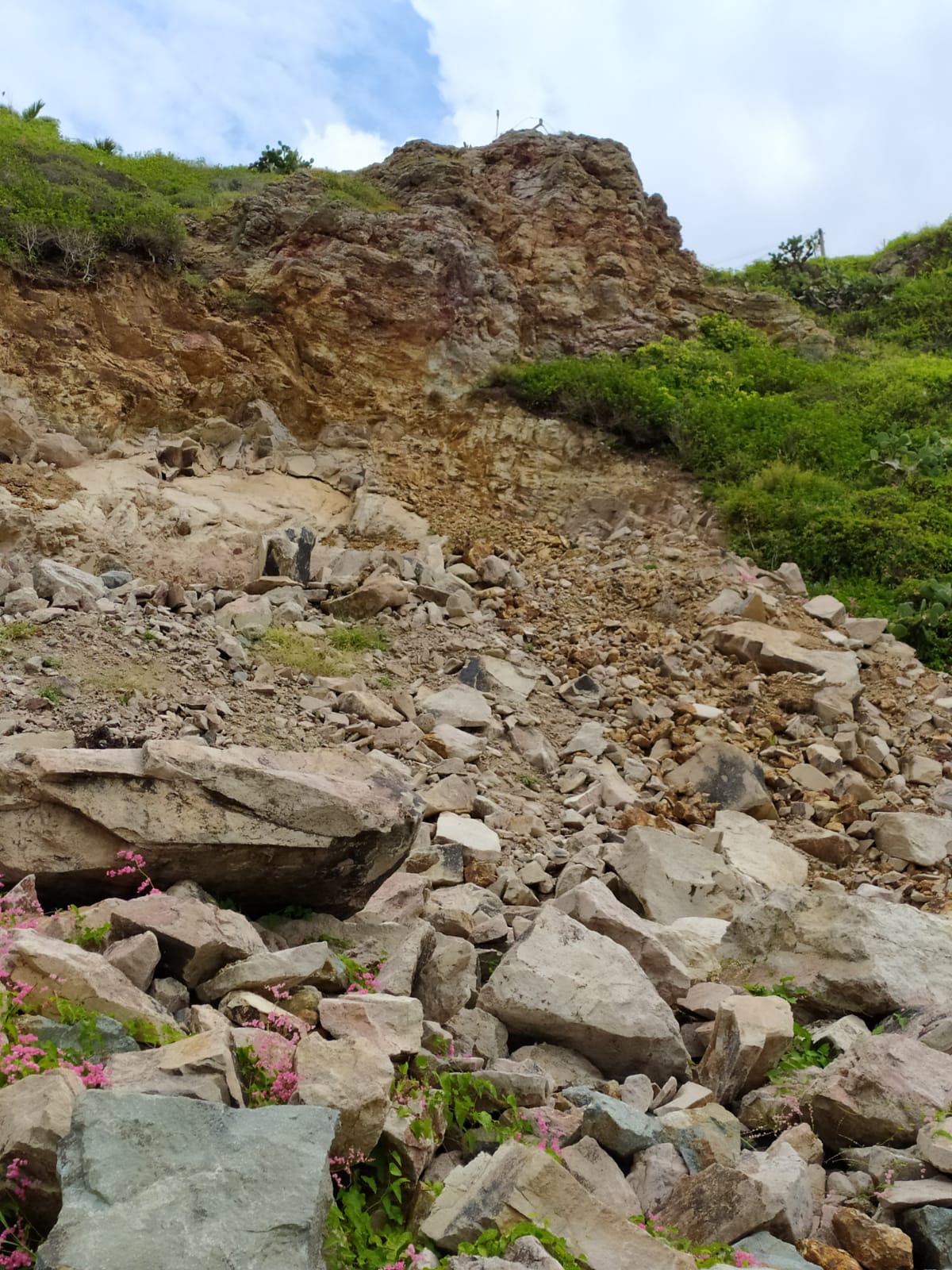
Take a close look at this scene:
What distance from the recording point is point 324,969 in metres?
3.24

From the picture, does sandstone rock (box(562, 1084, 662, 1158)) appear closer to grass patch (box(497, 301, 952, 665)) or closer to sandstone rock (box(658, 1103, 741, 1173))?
sandstone rock (box(658, 1103, 741, 1173))

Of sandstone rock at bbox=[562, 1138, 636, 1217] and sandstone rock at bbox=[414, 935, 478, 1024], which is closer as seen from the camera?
sandstone rock at bbox=[562, 1138, 636, 1217]

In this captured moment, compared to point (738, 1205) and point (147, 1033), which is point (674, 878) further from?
point (147, 1033)

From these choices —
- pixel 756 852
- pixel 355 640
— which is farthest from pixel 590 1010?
pixel 355 640

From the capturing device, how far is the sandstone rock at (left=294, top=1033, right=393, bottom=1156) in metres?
2.44

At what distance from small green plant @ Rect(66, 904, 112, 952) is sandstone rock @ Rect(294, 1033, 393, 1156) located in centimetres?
95

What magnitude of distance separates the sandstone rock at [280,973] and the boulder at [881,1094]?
178 centimetres

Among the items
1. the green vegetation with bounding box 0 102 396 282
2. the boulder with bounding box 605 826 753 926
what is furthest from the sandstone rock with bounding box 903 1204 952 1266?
the green vegetation with bounding box 0 102 396 282

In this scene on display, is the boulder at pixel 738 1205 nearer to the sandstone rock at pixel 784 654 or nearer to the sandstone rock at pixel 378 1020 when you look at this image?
the sandstone rock at pixel 378 1020

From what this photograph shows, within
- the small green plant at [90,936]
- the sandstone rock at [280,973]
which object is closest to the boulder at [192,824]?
the small green plant at [90,936]

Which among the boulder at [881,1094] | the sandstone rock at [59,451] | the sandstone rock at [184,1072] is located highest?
the sandstone rock at [59,451]

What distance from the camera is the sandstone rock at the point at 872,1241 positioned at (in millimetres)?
2543

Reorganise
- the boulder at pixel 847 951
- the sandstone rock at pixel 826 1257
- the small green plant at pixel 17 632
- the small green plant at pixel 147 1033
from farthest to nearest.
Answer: the small green plant at pixel 17 632 < the boulder at pixel 847 951 < the small green plant at pixel 147 1033 < the sandstone rock at pixel 826 1257

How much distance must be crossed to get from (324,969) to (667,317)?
14.7 meters
